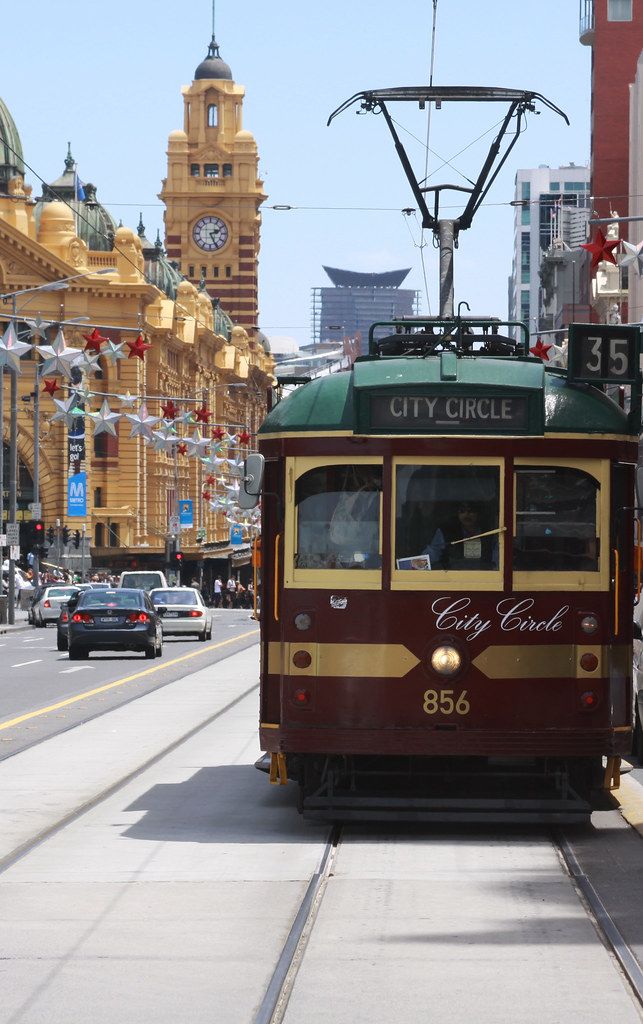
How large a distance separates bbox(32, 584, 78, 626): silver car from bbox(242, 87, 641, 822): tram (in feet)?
154

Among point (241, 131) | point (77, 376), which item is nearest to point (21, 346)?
point (77, 376)

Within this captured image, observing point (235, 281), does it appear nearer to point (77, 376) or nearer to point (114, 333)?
point (114, 333)

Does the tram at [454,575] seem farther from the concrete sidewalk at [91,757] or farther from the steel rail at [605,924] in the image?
the concrete sidewalk at [91,757]

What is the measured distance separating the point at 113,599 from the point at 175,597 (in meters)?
11.1

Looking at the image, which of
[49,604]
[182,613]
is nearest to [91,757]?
[182,613]

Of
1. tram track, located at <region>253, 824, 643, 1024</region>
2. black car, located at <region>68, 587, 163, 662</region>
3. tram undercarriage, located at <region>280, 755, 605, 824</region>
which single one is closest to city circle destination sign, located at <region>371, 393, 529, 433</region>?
tram undercarriage, located at <region>280, 755, 605, 824</region>

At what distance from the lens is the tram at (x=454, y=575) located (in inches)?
453

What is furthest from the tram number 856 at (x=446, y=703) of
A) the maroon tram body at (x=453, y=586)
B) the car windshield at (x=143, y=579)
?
the car windshield at (x=143, y=579)

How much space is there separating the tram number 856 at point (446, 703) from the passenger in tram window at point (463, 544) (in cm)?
76

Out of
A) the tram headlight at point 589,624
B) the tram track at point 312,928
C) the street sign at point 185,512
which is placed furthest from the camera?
the street sign at point 185,512

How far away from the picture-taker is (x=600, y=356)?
11938 millimetres

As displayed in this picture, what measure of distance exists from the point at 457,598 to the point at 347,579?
668mm

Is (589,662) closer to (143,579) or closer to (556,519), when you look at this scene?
(556,519)

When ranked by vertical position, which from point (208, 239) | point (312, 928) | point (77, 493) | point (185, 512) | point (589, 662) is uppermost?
point (208, 239)
